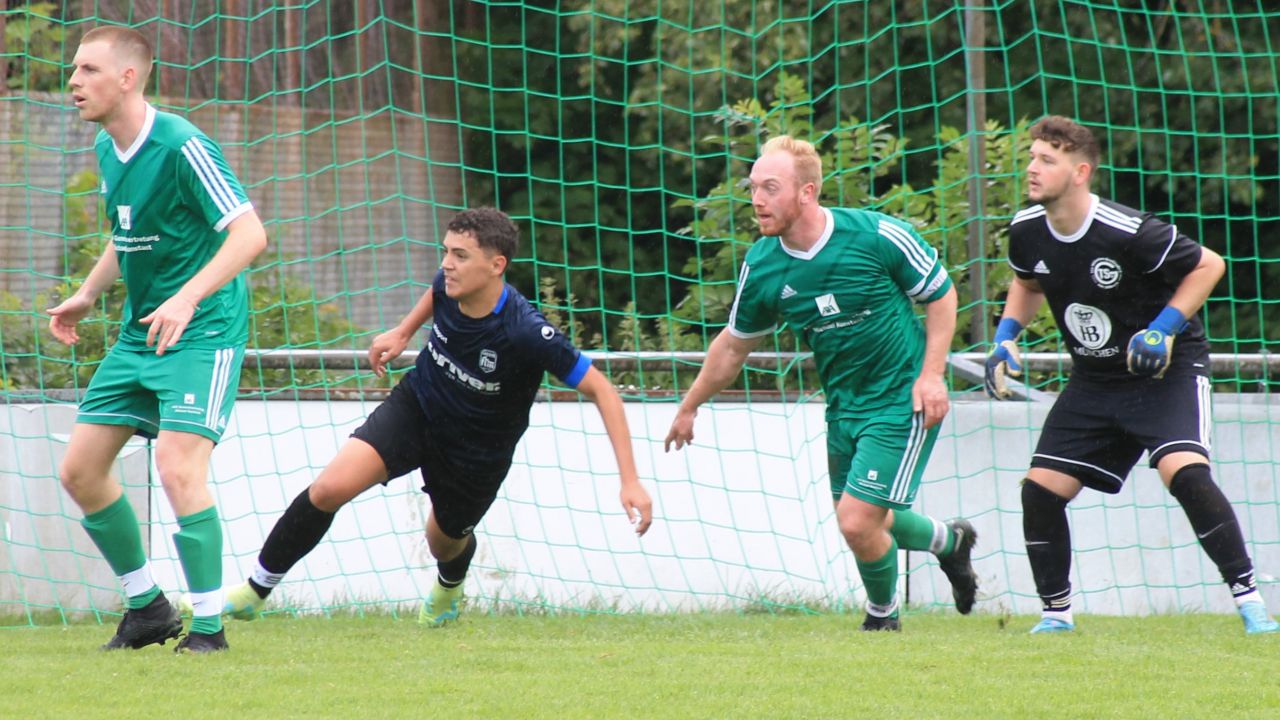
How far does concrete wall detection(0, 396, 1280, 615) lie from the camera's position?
23.3 ft

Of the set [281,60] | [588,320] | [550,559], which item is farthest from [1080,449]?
[281,60]

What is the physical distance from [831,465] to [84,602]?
3.32 meters

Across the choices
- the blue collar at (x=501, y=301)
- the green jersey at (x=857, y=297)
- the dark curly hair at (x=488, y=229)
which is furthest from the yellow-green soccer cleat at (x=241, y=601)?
the green jersey at (x=857, y=297)

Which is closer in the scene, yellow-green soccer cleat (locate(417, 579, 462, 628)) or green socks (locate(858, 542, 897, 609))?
green socks (locate(858, 542, 897, 609))

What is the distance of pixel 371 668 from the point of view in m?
4.76

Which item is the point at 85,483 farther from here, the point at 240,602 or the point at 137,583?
the point at 240,602

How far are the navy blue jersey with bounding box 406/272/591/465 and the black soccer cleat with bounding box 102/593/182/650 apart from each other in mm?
1130

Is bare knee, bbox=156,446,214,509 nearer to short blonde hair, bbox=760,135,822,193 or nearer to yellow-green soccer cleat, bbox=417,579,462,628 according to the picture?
yellow-green soccer cleat, bbox=417,579,462,628

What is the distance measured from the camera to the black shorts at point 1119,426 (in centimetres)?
554

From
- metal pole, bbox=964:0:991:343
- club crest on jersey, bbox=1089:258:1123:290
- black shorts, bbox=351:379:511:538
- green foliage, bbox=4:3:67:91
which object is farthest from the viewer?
green foliage, bbox=4:3:67:91

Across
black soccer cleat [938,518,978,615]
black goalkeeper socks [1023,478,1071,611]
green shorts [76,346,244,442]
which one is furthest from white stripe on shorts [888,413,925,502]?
green shorts [76,346,244,442]

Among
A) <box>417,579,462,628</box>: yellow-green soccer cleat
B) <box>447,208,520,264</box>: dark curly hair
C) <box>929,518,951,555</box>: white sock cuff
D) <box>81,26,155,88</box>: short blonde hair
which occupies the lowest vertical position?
<box>417,579,462,628</box>: yellow-green soccer cleat

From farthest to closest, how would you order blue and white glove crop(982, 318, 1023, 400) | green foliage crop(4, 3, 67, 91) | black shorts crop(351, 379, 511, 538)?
1. green foliage crop(4, 3, 67, 91)
2. blue and white glove crop(982, 318, 1023, 400)
3. black shorts crop(351, 379, 511, 538)

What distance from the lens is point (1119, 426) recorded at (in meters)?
5.62
